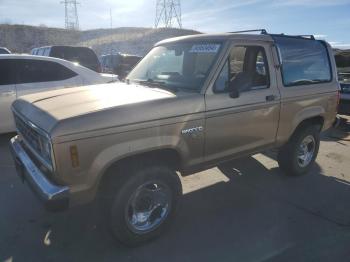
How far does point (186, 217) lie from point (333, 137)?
5.05 metres

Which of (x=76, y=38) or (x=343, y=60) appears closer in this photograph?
(x=343, y=60)

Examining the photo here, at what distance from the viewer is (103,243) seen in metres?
3.48

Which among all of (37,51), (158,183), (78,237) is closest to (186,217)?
(158,183)

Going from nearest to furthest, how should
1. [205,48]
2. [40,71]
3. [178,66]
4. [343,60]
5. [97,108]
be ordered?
[97,108], [205,48], [178,66], [40,71], [343,60]

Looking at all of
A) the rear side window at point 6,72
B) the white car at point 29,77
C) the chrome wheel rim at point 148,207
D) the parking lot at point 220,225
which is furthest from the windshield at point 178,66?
the rear side window at point 6,72

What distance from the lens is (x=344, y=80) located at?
29.1 feet

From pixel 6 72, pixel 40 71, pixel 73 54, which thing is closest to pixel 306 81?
pixel 40 71

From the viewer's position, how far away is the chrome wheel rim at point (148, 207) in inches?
133

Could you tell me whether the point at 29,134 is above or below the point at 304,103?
below

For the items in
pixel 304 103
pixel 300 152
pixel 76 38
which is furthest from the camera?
pixel 76 38

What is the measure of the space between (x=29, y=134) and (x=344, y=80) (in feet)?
26.5

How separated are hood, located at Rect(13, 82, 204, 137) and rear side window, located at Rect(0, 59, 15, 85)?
278cm

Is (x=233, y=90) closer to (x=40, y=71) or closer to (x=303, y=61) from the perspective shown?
(x=303, y=61)

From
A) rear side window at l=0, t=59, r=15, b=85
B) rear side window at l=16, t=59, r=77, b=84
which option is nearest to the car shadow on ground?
rear side window at l=0, t=59, r=15, b=85
